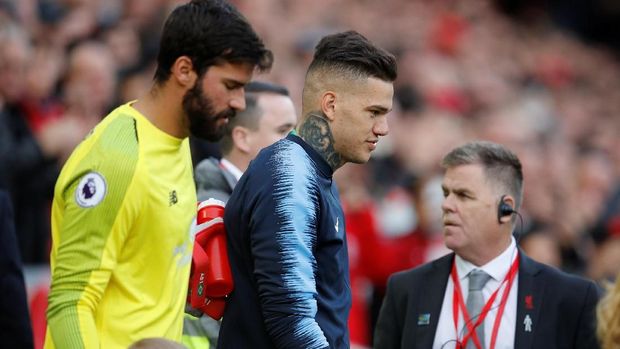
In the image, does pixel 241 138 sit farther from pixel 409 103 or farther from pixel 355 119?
pixel 409 103

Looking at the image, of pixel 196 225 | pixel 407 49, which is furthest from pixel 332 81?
pixel 407 49

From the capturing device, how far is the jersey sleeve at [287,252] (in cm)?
412

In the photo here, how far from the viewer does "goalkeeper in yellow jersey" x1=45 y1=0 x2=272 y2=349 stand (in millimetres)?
4488

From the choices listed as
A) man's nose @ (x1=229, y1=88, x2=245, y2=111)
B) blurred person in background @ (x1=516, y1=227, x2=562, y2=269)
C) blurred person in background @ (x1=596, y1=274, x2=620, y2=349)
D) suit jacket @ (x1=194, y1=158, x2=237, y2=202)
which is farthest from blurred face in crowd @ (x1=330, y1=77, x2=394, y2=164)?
blurred person in background @ (x1=516, y1=227, x2=562, y2=269)

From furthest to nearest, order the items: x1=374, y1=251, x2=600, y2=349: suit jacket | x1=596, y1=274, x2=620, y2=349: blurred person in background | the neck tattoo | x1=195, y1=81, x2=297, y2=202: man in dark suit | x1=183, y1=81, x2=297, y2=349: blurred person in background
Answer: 1. x1=195, y1=81, x2=297, y2=202: man in dark suit
2. x1=183, y1=81, x2=297, y2=349: blurred person in background
3. x1=374, y1=251, x2=600, y2=349: suit jacket
4. the neck tattoo
5. x1=596, y1=274, x2=620, y2=349: blurred person in background

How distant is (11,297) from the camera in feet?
19.3

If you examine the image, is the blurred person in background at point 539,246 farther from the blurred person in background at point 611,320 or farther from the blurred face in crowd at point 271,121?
the blurred person in background at point 611,320

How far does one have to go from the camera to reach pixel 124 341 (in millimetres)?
4652

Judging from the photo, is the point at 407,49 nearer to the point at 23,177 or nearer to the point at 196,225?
the point at 23,177

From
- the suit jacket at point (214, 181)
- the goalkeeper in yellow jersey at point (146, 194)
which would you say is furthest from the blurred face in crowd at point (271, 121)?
the goalkeeper in yellow jersey at point (146, 194)

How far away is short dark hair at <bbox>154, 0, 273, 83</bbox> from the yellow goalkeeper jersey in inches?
11.7

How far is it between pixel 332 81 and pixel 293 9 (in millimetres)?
10253

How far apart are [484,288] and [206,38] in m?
1.76

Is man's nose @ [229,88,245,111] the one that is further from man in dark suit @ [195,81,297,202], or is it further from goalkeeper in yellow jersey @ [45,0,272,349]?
man in dark suit @ [195,81,297,202]
